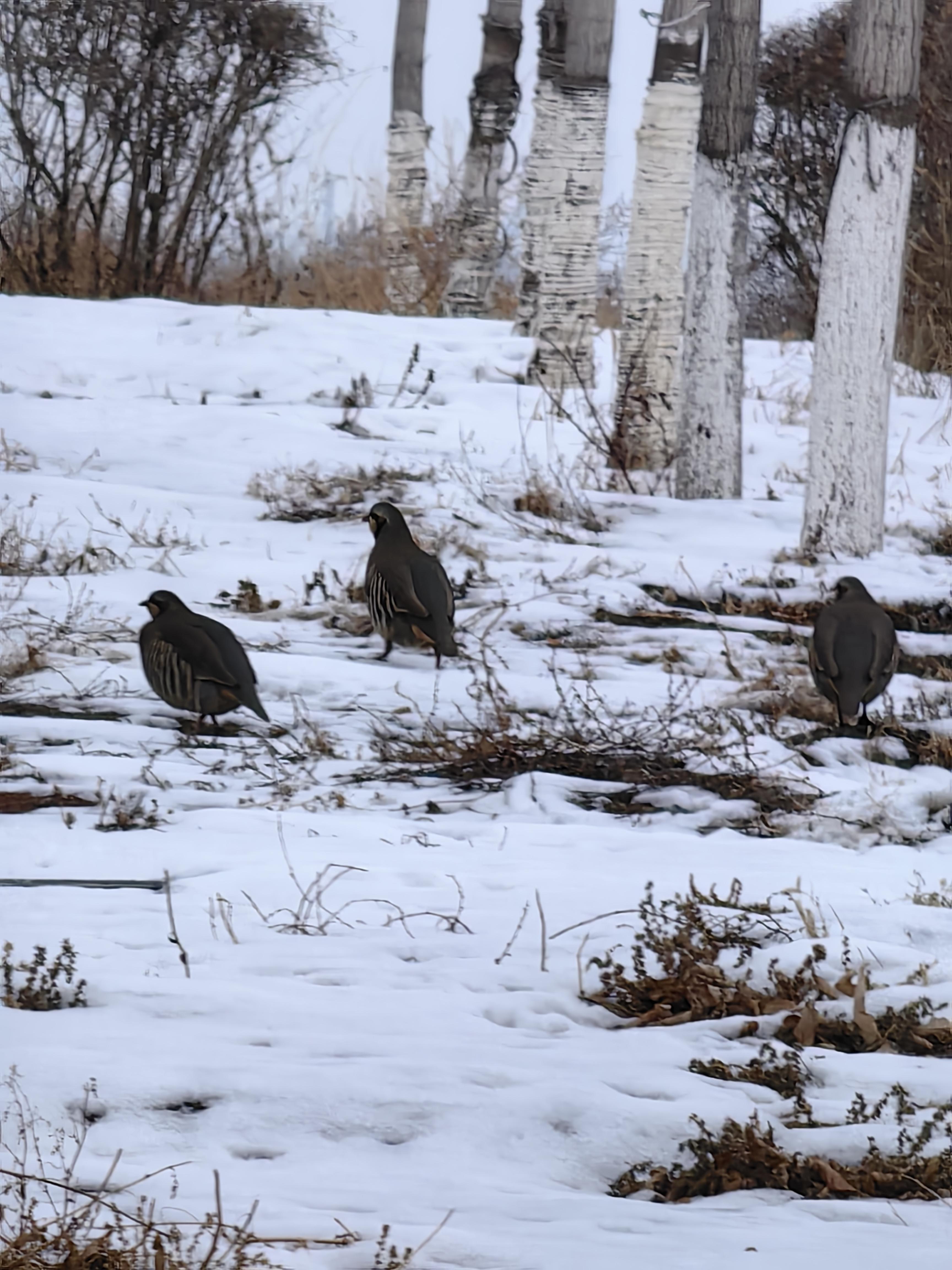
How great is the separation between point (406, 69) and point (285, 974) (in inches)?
498

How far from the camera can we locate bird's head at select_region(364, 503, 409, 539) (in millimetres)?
5211

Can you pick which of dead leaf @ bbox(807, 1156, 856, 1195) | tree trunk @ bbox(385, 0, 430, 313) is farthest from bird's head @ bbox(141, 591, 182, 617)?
tree trunk @ bbox(385, 0, 430, 313)

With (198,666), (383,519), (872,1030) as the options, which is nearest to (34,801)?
(198,666)

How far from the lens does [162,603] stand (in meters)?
4.54

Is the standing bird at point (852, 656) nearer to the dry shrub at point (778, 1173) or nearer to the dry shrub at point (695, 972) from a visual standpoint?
the dry shrub at point (695, 972)

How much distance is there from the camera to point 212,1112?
2.13 meters

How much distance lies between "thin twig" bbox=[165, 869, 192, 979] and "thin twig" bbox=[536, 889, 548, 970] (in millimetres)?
693

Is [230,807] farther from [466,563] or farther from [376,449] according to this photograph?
[376,449]

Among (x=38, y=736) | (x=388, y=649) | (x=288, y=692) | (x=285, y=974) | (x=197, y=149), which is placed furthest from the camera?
(x=197, y=149)

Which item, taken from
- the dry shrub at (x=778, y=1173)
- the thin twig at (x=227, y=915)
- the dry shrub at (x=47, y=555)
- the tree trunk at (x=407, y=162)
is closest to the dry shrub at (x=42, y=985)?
the thin twig at (x=227, y=915)

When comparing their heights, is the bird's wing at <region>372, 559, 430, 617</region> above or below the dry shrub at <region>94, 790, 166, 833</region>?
above

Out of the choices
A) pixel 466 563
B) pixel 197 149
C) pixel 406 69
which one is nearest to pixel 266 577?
pixel 466 563

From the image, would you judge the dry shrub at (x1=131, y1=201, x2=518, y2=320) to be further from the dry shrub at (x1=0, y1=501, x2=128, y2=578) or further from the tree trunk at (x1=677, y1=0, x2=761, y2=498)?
the dry shrub at (x1=0, y1=501, x2=128, y2=578)

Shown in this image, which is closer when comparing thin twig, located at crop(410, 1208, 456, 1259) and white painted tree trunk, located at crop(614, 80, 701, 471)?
thin twig, located at crop(410, 1208, 456, 1259)
